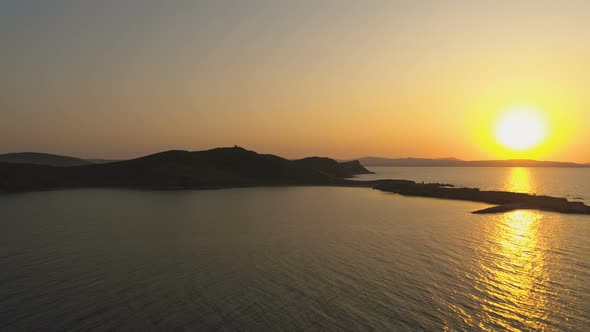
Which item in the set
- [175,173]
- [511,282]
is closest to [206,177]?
[175,173]

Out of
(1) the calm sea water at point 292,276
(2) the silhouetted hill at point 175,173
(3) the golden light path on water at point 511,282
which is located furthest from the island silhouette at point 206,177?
(1) the calm sea water at point 292,276

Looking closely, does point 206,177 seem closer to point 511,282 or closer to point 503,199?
point 503,199

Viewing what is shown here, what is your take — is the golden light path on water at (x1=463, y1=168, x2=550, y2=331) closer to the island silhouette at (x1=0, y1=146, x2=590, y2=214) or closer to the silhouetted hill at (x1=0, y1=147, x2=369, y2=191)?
the island silhouette at (x1=0, y1=146, x2=590, y2=214)

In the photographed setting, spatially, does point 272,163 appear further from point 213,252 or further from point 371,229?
point 213,252

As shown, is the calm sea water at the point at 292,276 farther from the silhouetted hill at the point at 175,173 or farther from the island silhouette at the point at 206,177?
the silhouetted hill at the point at 175,173

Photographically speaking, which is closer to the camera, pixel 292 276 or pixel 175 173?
pixel 292 276

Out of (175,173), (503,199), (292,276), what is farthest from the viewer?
(175,173)

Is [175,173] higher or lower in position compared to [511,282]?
higher
